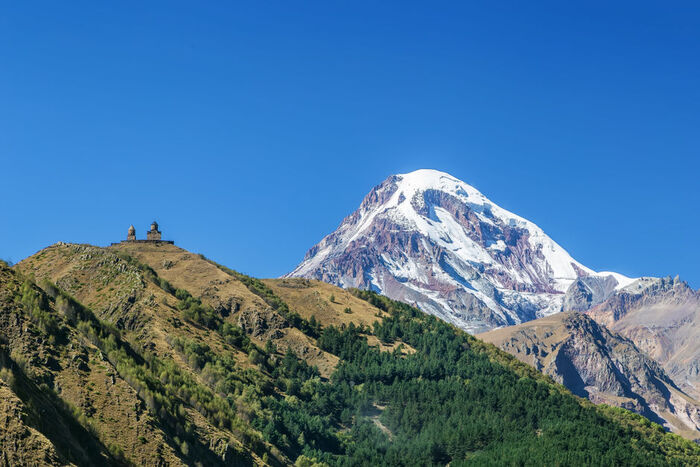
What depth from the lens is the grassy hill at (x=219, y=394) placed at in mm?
99250

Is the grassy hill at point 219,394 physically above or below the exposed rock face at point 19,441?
above

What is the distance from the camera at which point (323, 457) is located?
488 ft

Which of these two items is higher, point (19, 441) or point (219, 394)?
point (219, 394)

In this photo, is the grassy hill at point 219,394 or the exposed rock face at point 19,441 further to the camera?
the grassy hill at point 219,394

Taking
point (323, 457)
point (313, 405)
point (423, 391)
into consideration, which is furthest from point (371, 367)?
point (323, 457)

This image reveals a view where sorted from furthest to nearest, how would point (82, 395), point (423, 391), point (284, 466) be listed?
point (423, 391) → point (284, 466) → point (82, 395)

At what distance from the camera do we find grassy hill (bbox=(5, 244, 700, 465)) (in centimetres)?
9925

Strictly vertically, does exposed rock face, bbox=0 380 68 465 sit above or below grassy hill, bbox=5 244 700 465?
below

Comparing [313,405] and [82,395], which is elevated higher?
[313,405]

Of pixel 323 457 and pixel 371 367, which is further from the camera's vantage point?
pixel 371 367

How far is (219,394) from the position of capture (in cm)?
14788

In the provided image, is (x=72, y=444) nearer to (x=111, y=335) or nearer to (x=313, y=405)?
(x=111, y=335)

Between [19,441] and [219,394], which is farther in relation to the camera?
[219,394]

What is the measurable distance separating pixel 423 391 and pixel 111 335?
8193cm
